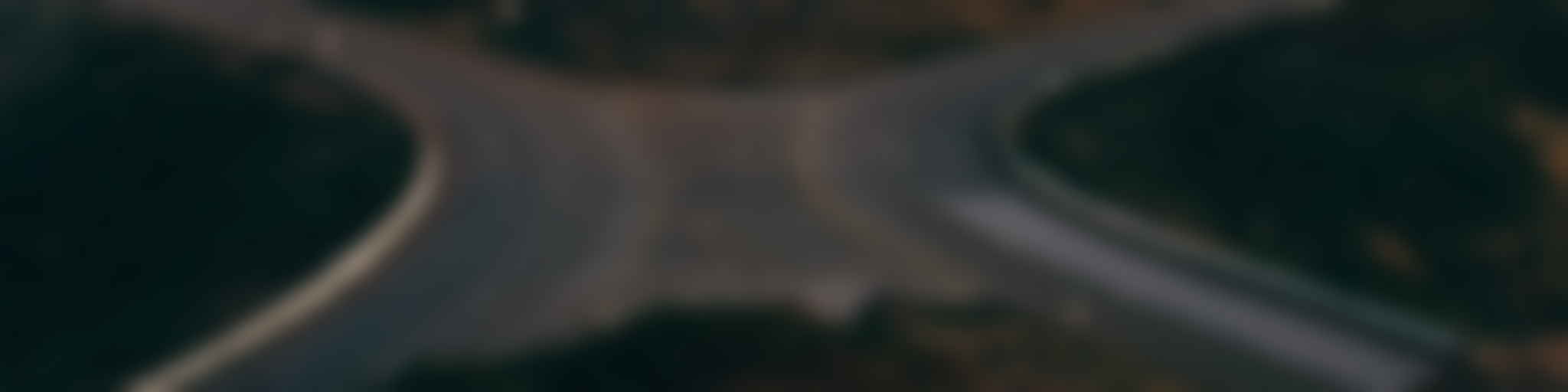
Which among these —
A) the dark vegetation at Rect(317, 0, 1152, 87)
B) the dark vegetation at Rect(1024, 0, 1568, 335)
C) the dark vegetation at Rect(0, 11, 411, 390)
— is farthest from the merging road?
the dark vegetation at Rect(1024, 0, 1568, 335)

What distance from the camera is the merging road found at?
18.2 metres

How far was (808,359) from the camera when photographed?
17.0 metres

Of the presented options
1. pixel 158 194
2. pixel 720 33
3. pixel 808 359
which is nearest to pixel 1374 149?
pixel 808 359

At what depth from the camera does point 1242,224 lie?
2166cm

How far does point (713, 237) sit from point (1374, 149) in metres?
9.90

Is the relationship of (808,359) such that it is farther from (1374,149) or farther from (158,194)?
(1374,149)

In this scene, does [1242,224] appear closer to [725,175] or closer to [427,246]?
[725,175]

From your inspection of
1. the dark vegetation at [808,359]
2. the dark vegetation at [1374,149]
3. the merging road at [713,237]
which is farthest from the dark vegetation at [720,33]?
the dark vegetation at [808,359]

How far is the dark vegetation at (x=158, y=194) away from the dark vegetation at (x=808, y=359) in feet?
11.0

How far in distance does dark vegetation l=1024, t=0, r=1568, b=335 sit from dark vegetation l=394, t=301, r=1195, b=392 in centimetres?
438

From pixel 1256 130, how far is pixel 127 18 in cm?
1953

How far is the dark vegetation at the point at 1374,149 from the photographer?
20766 mm

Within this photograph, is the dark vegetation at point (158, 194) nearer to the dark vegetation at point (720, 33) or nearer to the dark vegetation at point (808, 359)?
the dark vegetation at point (808, 359)

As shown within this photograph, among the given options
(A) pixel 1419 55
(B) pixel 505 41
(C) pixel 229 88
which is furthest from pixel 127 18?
(A) pixel 1419 55
